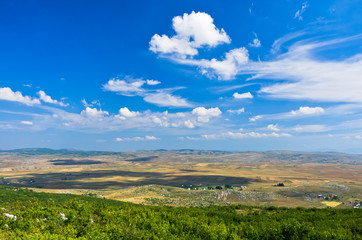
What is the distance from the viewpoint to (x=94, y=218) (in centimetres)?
2825

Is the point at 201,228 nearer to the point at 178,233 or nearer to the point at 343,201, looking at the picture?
the point at 178,233

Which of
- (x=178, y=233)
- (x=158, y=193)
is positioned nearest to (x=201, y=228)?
(x=178, y=233)

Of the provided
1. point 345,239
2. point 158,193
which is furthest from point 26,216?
point 158,193

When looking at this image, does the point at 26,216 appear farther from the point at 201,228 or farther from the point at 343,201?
the point at 343,201

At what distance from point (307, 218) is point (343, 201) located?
11489cm

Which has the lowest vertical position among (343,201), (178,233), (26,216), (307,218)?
(343,201)

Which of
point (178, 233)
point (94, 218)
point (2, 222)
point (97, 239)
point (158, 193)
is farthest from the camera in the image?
point (158, 193)

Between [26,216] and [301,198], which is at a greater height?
[26,216]

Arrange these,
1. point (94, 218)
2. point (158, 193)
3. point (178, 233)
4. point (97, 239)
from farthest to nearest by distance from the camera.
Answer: point (158, 193)
point (94, 218)
point (178, 233)
point (97, 239)

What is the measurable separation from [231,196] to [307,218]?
95.4 meters

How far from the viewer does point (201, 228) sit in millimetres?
23969

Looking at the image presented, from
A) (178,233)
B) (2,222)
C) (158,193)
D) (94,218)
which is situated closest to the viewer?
(2,222)

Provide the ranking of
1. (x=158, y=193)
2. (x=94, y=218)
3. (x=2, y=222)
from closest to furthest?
(x=2, y=222) < (x=94, y=218) < (x=158, y=193)

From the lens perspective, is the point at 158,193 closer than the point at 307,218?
No
